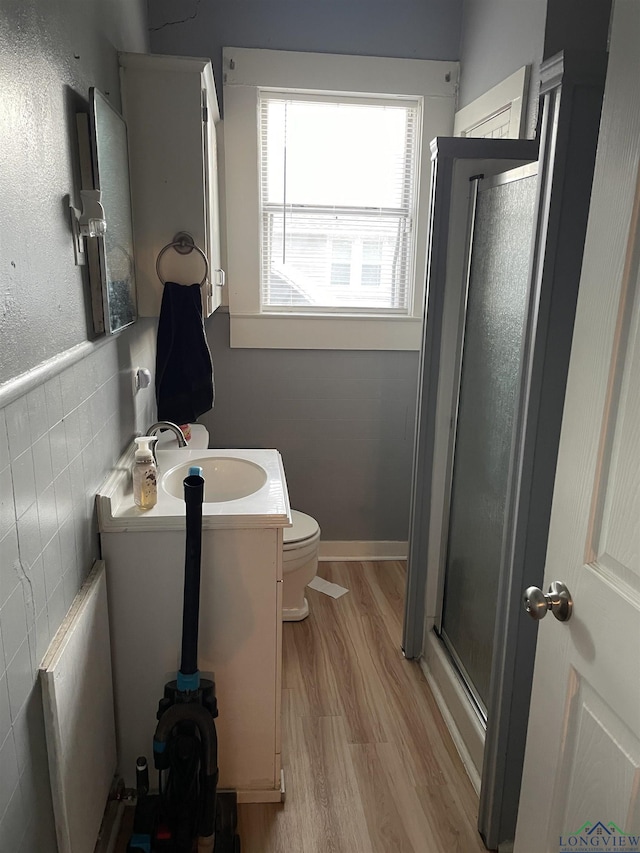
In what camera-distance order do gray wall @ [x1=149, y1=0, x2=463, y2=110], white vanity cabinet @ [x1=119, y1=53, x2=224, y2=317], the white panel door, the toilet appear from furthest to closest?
1. gray wall @ [x1=149, y1=0, x2=463, y2=110]
2. the toilet
3. white vanity cabinet @ [x1=119, y1=53, x2=224, y2=317]
4. the white panel door

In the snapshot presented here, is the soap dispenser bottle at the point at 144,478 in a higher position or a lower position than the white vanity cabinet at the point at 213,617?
higher

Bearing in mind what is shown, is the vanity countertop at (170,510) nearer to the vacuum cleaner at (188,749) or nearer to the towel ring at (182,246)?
the vacuum cleaner at (188,749)

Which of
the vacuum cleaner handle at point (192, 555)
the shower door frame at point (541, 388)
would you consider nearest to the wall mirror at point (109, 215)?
the vacuum cleaner handle at point (192, 555)

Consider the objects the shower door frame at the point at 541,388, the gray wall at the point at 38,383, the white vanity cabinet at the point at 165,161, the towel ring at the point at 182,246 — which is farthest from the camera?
the towel ring at the point at 182,246

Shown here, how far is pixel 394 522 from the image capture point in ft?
10.5

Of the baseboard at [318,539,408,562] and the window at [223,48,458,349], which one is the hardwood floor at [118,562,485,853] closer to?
the baseboard at [318,539,408,562]

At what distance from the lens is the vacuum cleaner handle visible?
1.42 metres

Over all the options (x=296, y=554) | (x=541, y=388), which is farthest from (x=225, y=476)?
(x=541, y=388)

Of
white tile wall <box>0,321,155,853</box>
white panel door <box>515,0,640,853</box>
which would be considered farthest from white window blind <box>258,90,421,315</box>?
white panel door <box>515,0,640,853</box>

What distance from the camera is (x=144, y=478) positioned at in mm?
1581

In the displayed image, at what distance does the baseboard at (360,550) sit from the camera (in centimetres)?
317

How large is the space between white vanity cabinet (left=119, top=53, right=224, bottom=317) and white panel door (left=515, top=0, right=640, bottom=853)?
1.21m

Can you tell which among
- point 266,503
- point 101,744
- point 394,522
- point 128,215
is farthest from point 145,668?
point 394,522

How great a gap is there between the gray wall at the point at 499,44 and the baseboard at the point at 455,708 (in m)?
1.85
